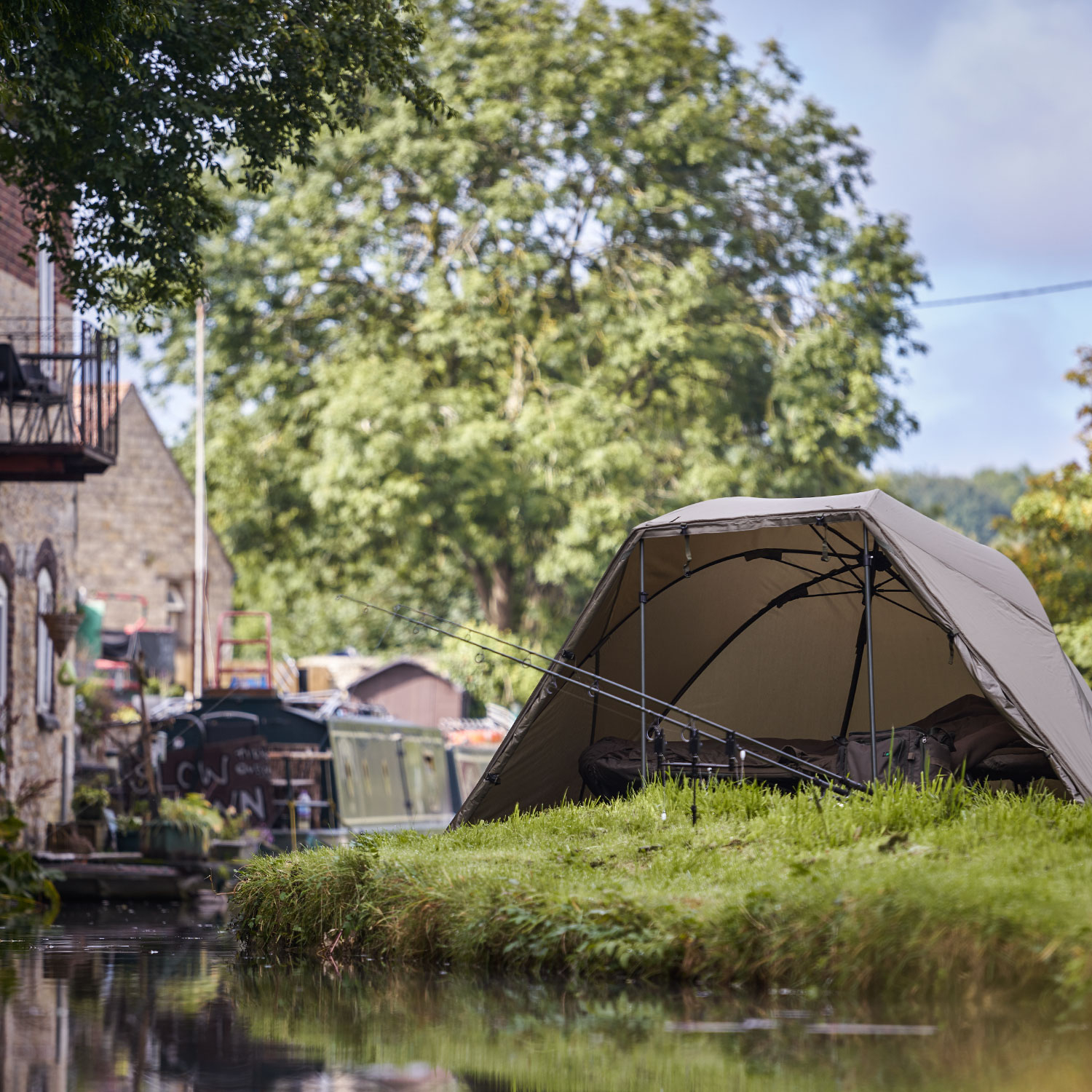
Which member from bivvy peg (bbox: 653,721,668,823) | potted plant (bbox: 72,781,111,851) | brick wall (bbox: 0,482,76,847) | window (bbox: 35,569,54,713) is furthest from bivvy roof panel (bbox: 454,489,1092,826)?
Answer: potted plant (bbox: 72,781,111,851)

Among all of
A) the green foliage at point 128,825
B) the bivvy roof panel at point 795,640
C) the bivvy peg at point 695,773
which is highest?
the bivvy roof panel at point 795,640

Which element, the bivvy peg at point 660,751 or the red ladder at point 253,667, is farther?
the red ladder at point 253,667

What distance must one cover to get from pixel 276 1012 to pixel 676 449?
2108 centimetres

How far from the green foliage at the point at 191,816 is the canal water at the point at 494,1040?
9.52m

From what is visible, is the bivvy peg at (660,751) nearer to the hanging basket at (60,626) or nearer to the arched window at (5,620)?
the arched window at (5,620)

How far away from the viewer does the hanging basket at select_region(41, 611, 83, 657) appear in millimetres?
16969

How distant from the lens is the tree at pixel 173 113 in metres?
10.9

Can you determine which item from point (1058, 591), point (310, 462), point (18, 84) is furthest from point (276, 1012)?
point (310, 462)

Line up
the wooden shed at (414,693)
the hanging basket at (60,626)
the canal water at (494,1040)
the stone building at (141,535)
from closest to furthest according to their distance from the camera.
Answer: the canal water at (494,1040)
the hanging basket at (60,626)
the stone building at (141,535)
the wooden shed at (414,693)

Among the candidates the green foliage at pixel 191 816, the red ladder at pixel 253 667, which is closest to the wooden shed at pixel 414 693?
the red ladder at pixel 253 667

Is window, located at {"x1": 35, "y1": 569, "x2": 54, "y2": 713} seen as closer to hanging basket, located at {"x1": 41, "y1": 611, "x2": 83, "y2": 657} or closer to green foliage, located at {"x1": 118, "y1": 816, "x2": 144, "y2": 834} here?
hanging basket, located at {"x1": 41, "y1": 611, "x2": 83, "y2": 657}

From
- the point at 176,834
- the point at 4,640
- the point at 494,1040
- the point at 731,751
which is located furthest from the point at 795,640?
the point at 4,640

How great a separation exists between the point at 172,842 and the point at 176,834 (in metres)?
0.09

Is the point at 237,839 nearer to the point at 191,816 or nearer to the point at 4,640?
the point at 191,816
